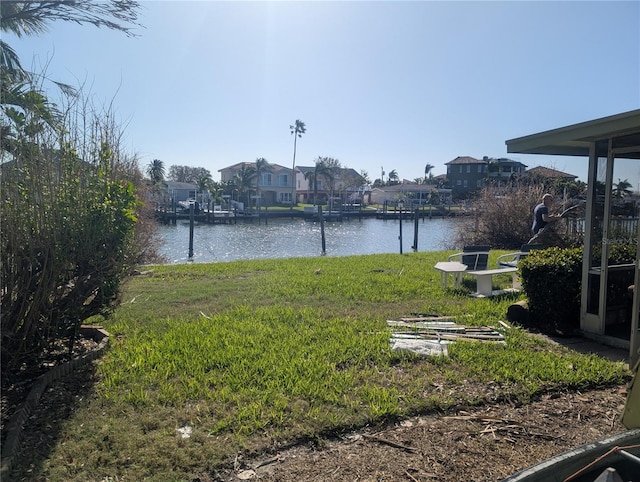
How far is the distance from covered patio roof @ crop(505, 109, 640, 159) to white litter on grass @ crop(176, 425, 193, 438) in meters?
4.71

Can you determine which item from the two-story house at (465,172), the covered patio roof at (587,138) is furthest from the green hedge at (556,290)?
the two-story house at (465,172)

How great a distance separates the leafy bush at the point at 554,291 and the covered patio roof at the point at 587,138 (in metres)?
1.40

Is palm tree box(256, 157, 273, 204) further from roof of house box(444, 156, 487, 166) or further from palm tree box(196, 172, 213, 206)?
roof of house box(444, 156, 487, 166)

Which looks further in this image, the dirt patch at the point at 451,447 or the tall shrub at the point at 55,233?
the tall shrub at the point at 55,233

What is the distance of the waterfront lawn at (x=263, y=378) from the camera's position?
10.1 ft

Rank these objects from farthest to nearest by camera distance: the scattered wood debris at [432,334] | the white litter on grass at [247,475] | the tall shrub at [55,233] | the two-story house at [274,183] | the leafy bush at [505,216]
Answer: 1. the two-story house at [274,183]
2. the leafy bush at [505,216]
3. the scattered wood debris at [432,334]
4. the tall shrub at [55,233]
5. the white litter on grass at [247,475]

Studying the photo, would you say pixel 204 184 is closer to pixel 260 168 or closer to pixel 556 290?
pixel 260 168

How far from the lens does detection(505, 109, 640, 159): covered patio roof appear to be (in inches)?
183

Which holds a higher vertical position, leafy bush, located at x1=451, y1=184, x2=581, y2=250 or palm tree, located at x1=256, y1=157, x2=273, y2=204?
palm tree, located at x1=256, y1=157, x2=273, y2=204

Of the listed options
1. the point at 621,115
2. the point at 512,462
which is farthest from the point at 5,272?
the point at 621,115

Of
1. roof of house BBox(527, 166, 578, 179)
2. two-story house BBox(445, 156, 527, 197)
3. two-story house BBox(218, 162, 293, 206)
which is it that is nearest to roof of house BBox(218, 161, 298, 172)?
two-story house BBox(218, 162, 293, 206)

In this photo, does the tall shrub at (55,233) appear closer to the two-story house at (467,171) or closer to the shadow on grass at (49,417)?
the shadow on grass at (49,417)

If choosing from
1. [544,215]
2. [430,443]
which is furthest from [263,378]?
[544,215]

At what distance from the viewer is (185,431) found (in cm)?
330
